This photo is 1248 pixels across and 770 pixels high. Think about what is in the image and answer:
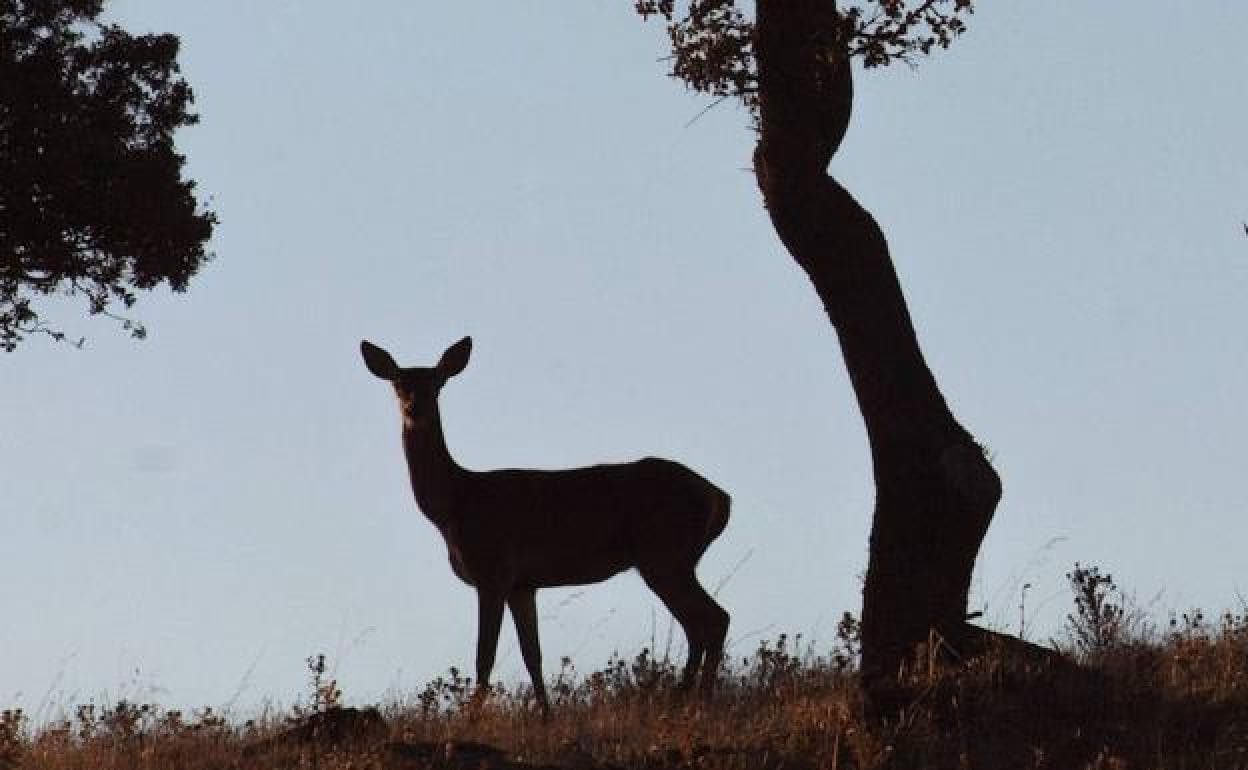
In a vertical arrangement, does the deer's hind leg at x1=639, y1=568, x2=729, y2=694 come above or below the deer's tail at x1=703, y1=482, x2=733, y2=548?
below

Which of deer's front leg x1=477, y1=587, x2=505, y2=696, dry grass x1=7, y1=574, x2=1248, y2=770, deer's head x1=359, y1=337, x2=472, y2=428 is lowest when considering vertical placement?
dry grass x1=7, y1=574, x2=1248, y2=770

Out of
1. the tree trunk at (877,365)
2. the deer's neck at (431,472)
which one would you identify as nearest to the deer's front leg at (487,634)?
the deer's neck at (431,472)

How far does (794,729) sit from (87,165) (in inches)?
352

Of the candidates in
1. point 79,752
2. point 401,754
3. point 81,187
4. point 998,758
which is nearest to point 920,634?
point 998,758

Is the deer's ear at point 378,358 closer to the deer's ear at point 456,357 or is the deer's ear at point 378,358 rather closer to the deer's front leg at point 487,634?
the deer's ear at point 456,357

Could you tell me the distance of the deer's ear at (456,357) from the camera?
17.3m

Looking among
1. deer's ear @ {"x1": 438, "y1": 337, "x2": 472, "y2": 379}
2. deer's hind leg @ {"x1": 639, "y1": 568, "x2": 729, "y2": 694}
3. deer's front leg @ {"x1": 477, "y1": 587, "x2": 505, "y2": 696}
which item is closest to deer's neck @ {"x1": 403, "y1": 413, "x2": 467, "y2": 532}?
deer's ear @ {"x1": 438, "y1": 337, "x2": 472, "y2": 379}

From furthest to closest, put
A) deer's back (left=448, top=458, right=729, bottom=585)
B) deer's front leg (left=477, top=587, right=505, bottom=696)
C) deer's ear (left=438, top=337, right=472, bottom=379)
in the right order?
deer's ear (left=438, top=337, right=472, bottom=379) < deer's back (left=448, top=458, right=729, bottom=585) < deer's front leg (left=477, top=587, right=505, bottom=696)

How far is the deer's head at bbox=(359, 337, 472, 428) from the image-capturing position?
16.6 meters

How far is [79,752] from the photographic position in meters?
12.7

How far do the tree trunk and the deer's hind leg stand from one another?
286 centimetres

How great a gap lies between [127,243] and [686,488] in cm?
520

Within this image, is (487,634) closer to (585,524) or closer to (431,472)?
(585,524)

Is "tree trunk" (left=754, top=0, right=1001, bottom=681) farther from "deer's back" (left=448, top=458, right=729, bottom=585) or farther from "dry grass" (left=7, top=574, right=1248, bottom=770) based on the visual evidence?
"deer's back" (left=448, top=458, right=729, bottom=585)
